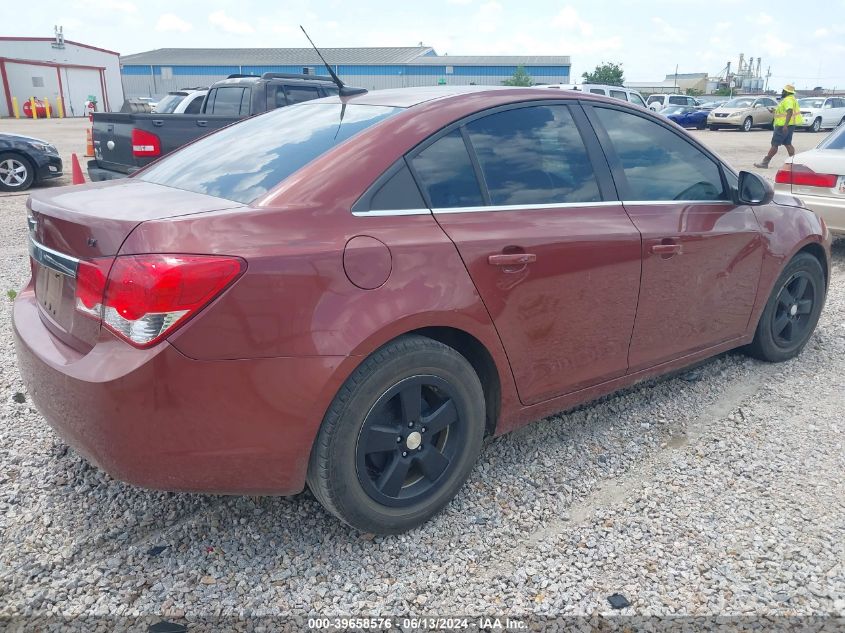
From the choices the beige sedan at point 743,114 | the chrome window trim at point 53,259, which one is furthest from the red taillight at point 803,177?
the beige sedan at point 743,114

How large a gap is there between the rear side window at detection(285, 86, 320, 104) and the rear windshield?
7221mm

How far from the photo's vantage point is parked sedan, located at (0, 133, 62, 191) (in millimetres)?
11375

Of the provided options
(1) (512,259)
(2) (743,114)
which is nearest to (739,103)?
(2) (743,114)

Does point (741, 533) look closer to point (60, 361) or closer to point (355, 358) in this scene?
point (355, 358)

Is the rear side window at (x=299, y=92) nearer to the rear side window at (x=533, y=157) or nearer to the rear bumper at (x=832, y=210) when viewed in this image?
the rear bumper at (x=832, y=210)

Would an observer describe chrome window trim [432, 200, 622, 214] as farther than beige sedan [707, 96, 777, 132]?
No

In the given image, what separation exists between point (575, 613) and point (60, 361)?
6.35ft

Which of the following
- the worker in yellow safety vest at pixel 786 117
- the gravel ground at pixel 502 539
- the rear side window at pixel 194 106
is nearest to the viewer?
the gravel ground at pixel 502 539

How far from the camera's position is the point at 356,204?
7.93 ft

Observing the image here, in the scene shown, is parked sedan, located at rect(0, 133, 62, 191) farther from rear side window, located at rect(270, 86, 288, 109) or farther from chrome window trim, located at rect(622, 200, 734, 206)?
chrome window trim, located at rect(622, 200, 734, 206)

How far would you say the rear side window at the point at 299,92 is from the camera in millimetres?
10141

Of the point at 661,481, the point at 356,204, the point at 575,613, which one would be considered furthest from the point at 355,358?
the point at 661,481

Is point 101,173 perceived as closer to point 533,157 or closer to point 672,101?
point 533,157

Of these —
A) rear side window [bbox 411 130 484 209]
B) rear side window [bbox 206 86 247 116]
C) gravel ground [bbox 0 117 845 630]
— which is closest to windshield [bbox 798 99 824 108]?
rear side window [bbox 206 86 247 116]
